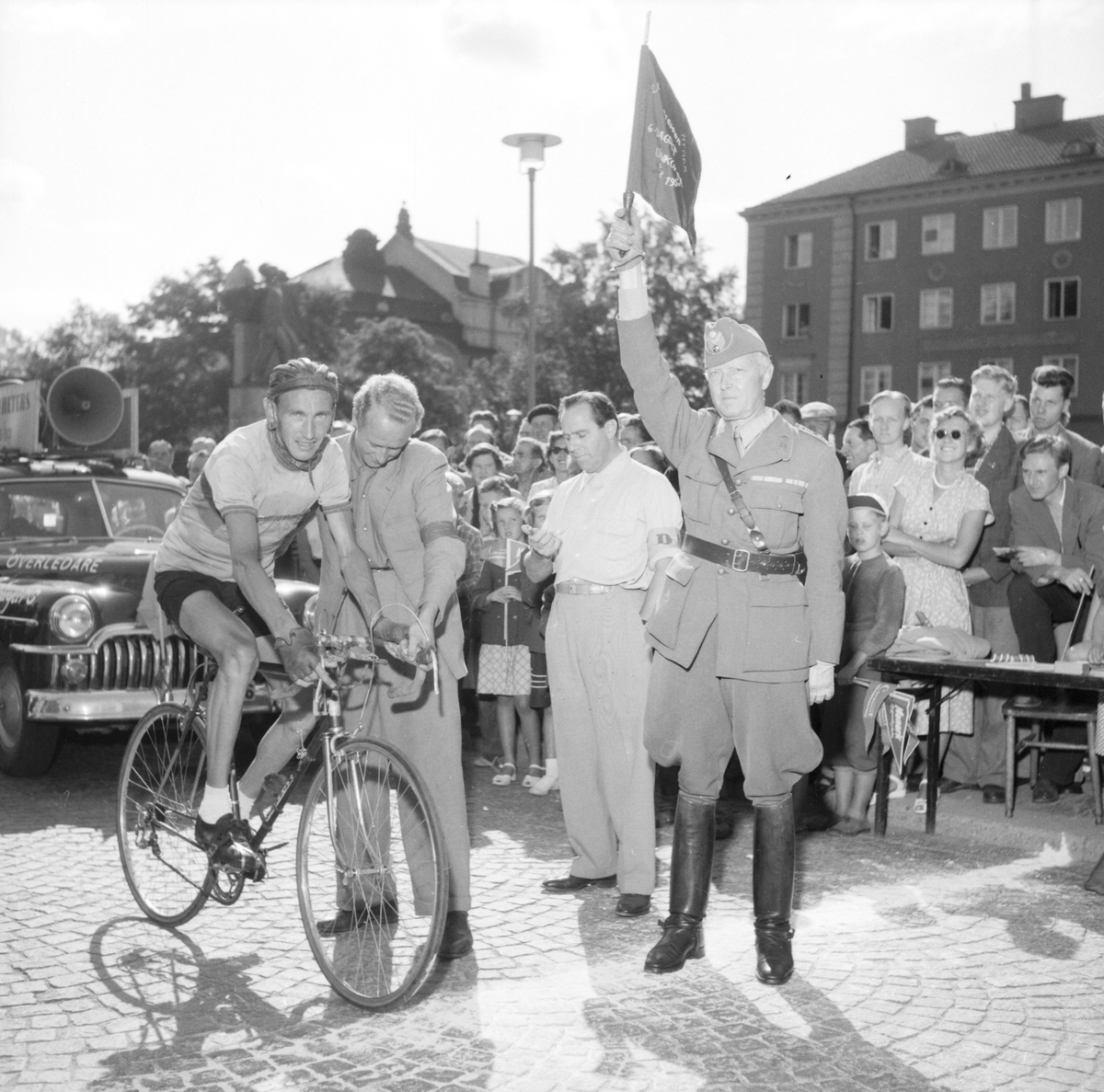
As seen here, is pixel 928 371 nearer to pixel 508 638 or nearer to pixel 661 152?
pixel 508 638

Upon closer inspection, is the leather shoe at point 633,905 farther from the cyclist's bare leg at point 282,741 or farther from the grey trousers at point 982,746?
the grey trousers at point 982,746

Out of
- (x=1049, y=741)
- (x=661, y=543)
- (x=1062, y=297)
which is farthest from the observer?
(x=1062, y=297)

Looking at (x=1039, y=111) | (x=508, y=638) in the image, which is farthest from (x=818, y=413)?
(x=1039, y=111)

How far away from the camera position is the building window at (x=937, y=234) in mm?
58219

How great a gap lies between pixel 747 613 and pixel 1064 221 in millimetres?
55884

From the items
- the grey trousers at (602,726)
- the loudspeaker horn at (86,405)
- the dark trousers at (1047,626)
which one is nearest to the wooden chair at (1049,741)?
the dark trousers at (1047,626)

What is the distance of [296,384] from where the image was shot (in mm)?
5086

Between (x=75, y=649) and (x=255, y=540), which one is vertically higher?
(x=255, y=540)

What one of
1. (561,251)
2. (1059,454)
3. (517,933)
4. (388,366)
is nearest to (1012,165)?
(561,251)

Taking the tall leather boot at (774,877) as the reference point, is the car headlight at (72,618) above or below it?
above

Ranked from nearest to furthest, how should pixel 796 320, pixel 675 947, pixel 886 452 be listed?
pixel 675 947
pixel 886 452
pixel 796 320

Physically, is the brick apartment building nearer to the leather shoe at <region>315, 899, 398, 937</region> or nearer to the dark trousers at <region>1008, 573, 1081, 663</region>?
the dark trousers at <region>1008, 573, 1081, 663</region>

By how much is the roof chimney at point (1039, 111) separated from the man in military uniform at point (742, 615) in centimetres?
5880

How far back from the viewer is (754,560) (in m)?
4.88
